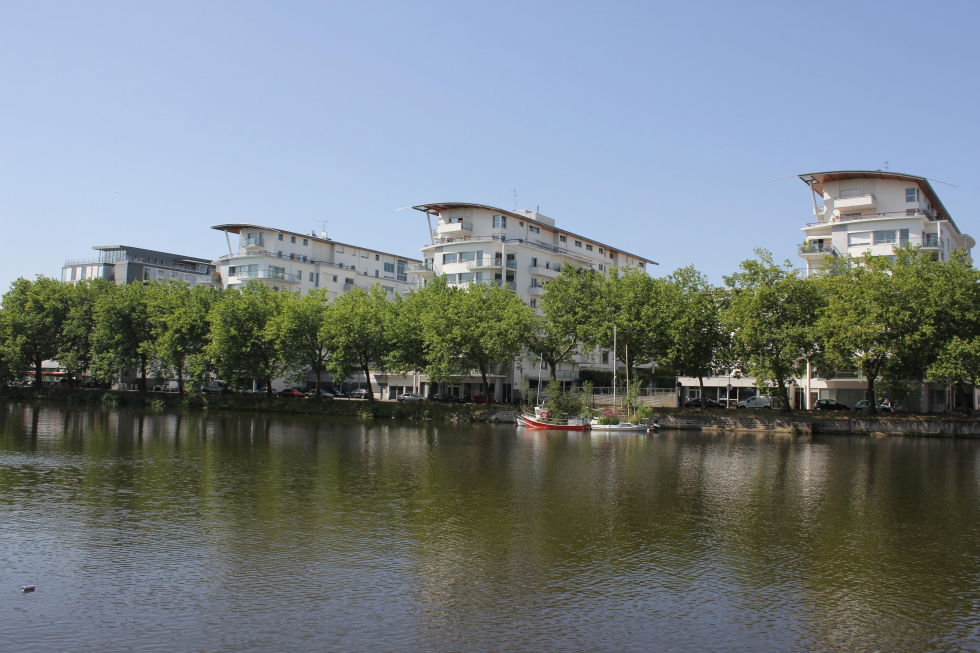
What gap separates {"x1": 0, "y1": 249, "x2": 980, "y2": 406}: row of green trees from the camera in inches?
2539

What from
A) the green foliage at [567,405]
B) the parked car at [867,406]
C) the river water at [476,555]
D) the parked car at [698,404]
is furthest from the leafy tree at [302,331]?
the parked car at [867,406]

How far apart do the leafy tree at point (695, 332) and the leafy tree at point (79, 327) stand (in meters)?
71.2

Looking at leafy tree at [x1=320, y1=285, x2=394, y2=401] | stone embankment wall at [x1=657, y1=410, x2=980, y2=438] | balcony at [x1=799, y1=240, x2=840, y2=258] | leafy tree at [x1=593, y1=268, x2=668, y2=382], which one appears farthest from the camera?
balcony at [x1=799, y1=240, x2=840, y2=258]

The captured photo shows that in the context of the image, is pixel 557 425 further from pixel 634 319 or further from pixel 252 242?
pixel 252 242

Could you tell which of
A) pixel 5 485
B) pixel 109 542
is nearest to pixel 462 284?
pixel 5 485

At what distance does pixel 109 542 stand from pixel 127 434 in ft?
119

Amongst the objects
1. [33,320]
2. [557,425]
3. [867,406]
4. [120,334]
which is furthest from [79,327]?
[867,406]

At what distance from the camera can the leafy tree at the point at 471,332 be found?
3076 inches

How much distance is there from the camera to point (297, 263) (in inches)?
4611

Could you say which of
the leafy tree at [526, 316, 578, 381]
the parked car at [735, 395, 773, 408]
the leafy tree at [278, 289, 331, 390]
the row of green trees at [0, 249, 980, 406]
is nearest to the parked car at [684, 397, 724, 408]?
the parked car at [735, 395, 773, 408]

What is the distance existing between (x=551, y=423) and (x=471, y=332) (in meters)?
14.0

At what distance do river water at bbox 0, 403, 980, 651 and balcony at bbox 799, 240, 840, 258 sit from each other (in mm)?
46706

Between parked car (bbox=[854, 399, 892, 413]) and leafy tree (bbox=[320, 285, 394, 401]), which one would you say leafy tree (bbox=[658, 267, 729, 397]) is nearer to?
parked car (bbox=[854, 399, 892, 413])

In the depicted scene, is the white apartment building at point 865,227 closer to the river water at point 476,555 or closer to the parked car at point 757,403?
the parked car at point 757,403
